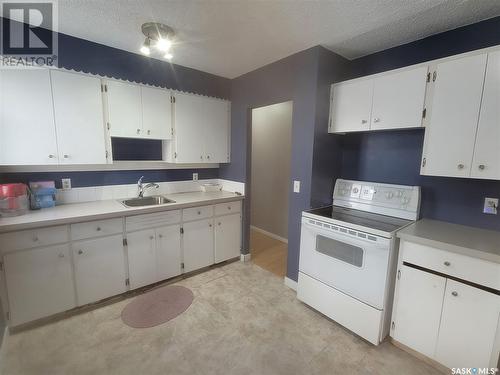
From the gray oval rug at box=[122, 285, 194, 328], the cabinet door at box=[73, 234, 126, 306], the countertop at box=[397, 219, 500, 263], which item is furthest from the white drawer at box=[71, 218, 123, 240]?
the countertop at box=[397, 219, 500, 263]

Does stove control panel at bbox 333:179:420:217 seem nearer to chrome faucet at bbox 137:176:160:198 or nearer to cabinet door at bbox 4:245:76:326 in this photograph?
chrome faucet at bbox 137:176:160:198

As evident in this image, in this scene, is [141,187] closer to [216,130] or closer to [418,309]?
[216,130]

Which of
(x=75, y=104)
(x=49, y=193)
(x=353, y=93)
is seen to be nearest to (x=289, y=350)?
(x=353, y=93)

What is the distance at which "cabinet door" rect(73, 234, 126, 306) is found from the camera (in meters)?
2.06

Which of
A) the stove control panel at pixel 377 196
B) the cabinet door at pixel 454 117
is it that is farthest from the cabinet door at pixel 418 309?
the cabinet door at pixel 454 117

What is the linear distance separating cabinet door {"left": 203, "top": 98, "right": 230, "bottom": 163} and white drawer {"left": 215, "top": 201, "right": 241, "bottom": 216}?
64 centimetres

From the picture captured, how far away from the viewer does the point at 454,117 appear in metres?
1.67

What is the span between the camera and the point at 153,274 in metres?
2.49

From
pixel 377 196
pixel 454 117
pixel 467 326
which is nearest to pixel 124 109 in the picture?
pixel 377 196

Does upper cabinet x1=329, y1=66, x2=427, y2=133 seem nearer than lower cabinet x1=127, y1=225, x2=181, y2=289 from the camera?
Yes

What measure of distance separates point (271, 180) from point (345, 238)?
7.54 feet

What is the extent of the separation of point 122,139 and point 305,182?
2.17m

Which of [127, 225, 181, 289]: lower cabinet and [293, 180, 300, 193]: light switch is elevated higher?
→ [293, 180, 300, 193]: light switch

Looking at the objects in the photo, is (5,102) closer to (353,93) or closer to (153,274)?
(153,274)
